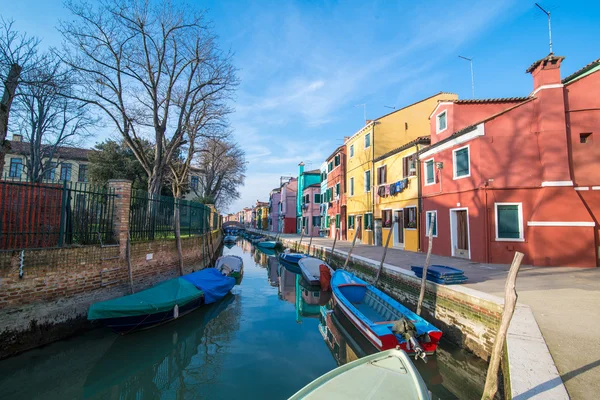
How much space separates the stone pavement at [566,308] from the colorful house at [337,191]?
15.9m

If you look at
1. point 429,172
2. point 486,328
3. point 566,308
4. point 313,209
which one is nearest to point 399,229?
point 429,172

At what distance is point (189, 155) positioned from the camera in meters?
19.3

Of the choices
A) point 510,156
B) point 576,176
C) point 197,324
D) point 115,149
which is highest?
point 115,149

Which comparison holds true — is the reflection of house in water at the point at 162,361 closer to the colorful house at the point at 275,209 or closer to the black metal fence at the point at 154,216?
the black metal fence at the point at 154,216

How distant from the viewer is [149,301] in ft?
23.2

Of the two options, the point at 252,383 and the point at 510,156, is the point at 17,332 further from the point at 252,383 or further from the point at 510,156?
the point at 510,156

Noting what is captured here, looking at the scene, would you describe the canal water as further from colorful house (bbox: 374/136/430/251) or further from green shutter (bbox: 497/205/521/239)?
colorful house (bbox: 374/136/430/251)

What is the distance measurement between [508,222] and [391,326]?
783 centimetres

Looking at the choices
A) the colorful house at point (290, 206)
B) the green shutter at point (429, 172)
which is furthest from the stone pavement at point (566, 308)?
the colorful house at point (290, 206)

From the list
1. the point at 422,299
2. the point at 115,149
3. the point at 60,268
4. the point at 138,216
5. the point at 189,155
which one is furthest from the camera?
the point at 115,149

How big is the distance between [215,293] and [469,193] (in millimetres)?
10611

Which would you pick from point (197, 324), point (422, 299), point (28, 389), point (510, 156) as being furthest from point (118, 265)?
point (510, 156)

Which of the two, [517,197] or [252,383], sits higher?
[517,197]

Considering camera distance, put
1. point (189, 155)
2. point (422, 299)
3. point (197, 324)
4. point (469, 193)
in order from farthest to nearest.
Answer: point (189, 155), point (469, 193), point (197, 324), point (422, 299)
